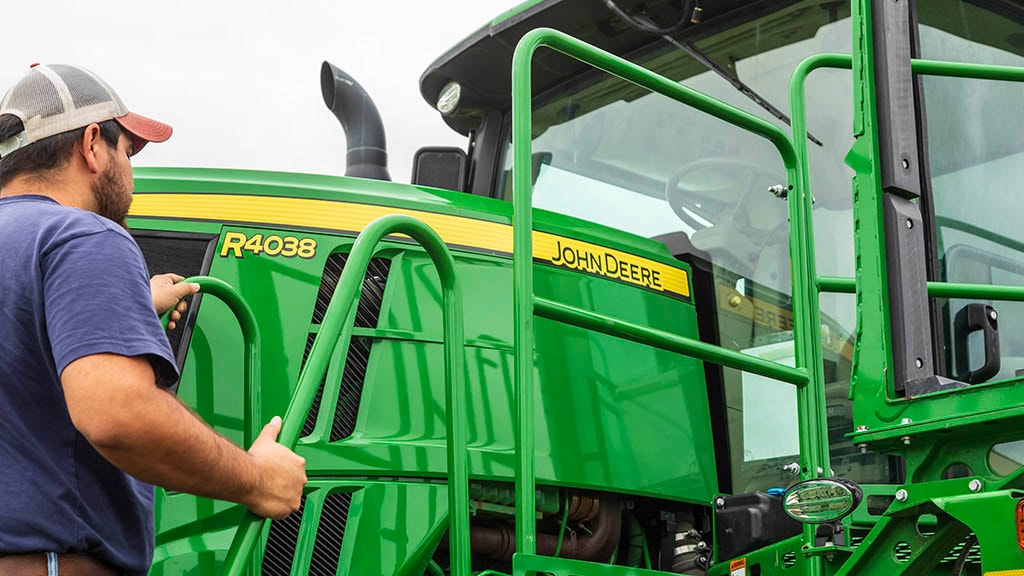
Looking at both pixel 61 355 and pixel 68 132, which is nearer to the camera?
pixel 61 355

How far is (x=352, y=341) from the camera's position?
9.20 feet

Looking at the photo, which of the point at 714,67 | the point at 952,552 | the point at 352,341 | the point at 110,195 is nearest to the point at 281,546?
the point at 352,341

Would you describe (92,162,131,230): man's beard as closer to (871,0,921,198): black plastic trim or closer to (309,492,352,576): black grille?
(309,492,352,576): black grille

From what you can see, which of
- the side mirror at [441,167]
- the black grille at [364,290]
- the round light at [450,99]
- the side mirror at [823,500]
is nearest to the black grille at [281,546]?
the black grille at [364,290]

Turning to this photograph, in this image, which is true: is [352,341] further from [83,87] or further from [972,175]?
[972,175]

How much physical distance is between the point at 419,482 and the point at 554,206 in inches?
49.9

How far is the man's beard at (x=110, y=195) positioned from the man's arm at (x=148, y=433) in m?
0.39

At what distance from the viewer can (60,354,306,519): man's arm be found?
155cm

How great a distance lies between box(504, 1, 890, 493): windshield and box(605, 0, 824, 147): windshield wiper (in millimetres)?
12

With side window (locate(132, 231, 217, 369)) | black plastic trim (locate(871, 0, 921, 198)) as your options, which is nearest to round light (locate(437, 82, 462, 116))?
side window (locate(132, 231, 217, 369))

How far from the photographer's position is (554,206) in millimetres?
3727

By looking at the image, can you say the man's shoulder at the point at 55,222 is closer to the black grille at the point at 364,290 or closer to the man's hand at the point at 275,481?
the man's hand at the point at 275,481

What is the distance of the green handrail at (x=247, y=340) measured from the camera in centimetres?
253

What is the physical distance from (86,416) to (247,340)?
1.04m
